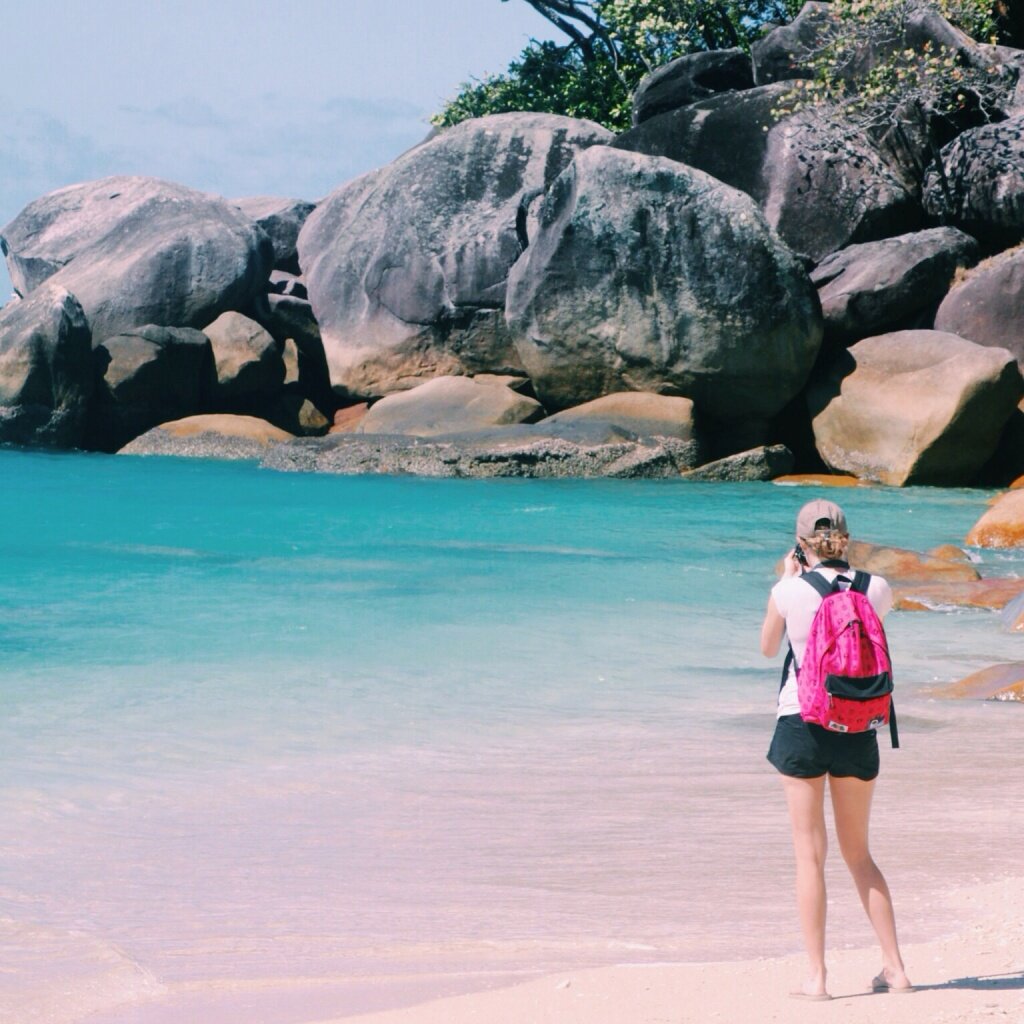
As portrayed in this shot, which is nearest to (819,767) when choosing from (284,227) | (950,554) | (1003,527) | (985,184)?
(950,554)

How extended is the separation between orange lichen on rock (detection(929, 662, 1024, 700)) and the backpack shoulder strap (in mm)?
4247

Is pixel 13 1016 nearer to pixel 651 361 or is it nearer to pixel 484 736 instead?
pixel 484 736

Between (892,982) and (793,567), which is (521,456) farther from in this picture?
(892,982)

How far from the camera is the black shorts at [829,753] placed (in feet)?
11.5

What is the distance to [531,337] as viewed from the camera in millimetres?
22156

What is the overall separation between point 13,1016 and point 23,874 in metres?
1.25

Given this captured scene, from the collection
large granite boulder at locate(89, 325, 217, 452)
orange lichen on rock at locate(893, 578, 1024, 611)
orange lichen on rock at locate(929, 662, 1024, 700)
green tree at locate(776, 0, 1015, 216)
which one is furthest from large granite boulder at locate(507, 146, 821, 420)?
orange lichen on rock at locate(929, 662, 1024, 700)

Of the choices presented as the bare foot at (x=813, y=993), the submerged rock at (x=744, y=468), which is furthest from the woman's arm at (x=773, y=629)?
the submerged rock at (x=744, y=468)

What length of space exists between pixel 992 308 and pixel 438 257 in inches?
366

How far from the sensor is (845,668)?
3420 mm

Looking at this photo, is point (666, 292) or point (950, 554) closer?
point (950, 554)

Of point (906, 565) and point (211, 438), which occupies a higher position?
point (906, 565)

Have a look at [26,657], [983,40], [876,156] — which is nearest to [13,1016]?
[26,657]

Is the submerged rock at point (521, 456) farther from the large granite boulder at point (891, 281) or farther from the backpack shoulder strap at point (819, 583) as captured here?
the backpack shoulder strap at point (819, 583)
